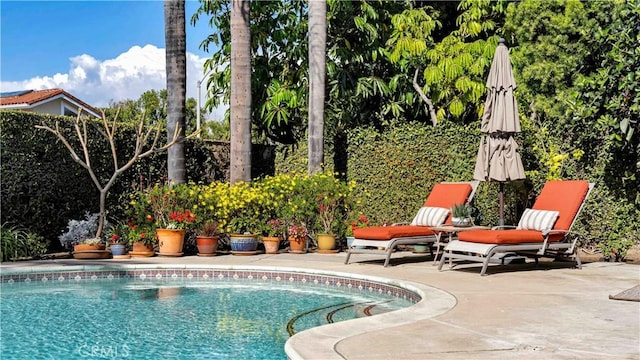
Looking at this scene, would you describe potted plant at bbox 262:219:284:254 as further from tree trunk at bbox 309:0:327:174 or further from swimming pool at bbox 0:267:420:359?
swimming pool at bbox 0:267:420:359

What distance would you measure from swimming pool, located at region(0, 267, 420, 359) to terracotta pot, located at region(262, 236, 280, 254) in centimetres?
213

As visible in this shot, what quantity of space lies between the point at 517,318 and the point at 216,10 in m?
13.5

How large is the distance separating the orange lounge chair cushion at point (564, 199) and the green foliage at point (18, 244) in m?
7.77

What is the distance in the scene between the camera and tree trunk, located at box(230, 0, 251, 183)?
12.6 m

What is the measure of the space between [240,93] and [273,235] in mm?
2681

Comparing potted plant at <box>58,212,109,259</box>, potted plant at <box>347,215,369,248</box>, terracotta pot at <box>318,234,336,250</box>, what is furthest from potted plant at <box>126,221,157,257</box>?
potted plant at <box>347,215,369,248</box>

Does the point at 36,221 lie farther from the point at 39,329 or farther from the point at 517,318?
the point at 517,318

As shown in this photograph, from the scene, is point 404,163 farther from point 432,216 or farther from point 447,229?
point 447,229

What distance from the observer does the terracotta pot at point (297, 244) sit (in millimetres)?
12055

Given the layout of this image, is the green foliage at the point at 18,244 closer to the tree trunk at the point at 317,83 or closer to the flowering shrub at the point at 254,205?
the flowering shrub at the point at 254,205

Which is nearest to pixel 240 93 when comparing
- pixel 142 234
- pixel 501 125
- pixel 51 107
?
pixel 142 234

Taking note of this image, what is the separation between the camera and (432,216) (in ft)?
33.5

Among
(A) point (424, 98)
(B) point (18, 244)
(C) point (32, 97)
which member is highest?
(C) point (32, 97)

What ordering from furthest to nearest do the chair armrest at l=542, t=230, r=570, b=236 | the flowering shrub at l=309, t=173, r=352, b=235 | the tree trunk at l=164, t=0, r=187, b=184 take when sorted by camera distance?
the tree trunk at l=164, t=0, r=187, b=184
the flowering shrub at l=309, t=173, r=352, b=235
the chair armrest at l=542, t=230, r=570, b=236
